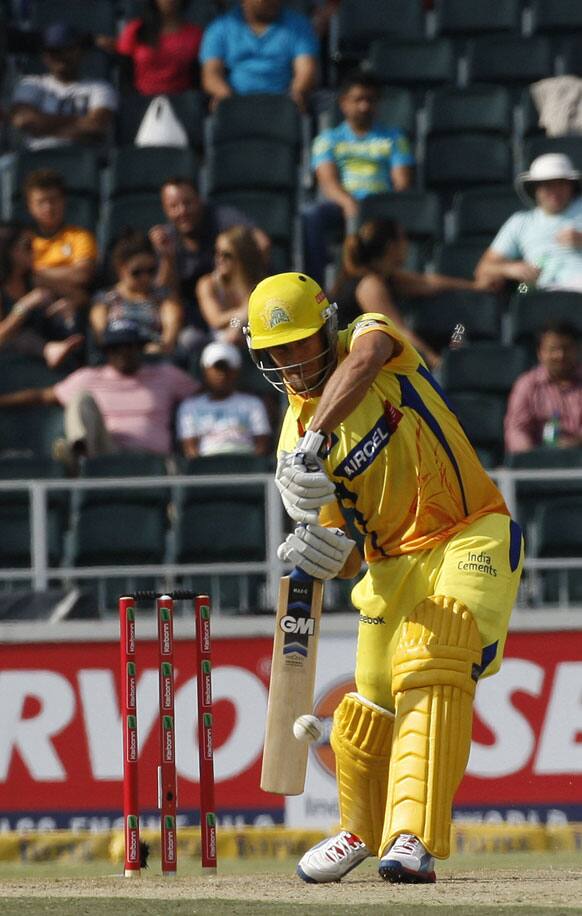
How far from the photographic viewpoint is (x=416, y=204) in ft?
38.7

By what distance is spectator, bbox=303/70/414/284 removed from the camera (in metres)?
12.1

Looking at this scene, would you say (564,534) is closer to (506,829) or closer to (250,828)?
(506,829)

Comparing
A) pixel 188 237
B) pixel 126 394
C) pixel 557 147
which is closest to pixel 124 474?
pixel 126 394

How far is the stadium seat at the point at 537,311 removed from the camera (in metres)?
10.7

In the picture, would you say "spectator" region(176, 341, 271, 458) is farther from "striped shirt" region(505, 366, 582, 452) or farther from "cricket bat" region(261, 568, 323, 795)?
"cricket bat" region(261, 568, 323, 795)

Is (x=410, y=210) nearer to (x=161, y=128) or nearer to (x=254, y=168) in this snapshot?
(x=254, y=168)

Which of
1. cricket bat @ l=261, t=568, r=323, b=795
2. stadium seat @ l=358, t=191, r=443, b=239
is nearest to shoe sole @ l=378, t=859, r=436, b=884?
cricket bat @ l=261, t=568, r=323, b=795

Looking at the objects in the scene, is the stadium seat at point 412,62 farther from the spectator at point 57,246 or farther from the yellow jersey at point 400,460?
the yellow jersey at point 400,460

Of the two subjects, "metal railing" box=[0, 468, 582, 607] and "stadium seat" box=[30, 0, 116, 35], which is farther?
"stadium seat" box=[30, 0, 116, 35]

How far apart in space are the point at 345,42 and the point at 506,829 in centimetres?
708

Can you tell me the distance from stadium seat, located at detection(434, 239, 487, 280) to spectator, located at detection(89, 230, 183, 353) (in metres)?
1.70

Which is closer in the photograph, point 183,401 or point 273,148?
point 183,401

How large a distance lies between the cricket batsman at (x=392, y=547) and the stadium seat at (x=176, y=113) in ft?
24.1

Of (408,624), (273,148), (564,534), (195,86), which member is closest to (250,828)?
(564,534)
